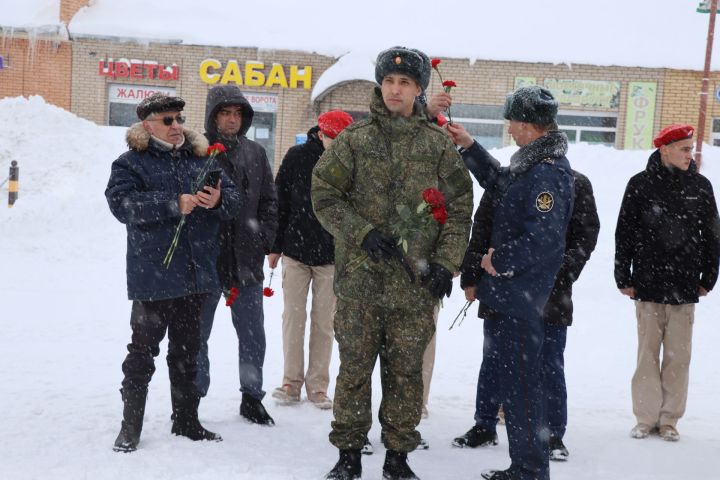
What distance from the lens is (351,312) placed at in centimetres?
417

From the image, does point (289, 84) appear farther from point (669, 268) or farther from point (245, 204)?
point (669, 268)

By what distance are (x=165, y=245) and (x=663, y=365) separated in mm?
3399

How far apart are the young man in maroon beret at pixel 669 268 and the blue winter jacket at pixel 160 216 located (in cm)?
281

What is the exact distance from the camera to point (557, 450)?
486 cm

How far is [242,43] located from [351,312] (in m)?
18.1

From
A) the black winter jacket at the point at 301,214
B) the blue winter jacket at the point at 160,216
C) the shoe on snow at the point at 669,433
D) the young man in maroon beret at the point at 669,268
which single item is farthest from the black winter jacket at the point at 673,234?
the blue winter jacket at the point at 160,216

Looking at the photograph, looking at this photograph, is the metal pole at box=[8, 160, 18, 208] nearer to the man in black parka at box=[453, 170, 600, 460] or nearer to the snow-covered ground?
the snow-covered ground

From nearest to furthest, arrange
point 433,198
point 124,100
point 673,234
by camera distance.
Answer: point 433,198, point 673,234, point 124,100

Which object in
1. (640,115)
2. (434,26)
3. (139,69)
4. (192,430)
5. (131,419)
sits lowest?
(192,430)

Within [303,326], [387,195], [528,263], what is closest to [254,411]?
[303,326]

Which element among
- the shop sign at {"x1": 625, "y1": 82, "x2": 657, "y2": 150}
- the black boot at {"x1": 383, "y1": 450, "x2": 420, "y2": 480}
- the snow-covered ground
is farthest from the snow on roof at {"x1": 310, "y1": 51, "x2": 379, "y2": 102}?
→ the black boot at {"x1": 383, "y1": 450, "x2": 420, "y2": 480}

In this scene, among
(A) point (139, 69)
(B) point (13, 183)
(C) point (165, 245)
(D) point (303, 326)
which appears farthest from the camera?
(A) point (139, 69)

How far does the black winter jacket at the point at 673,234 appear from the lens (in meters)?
5.43

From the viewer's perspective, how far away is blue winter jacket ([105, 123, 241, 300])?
177 inches
